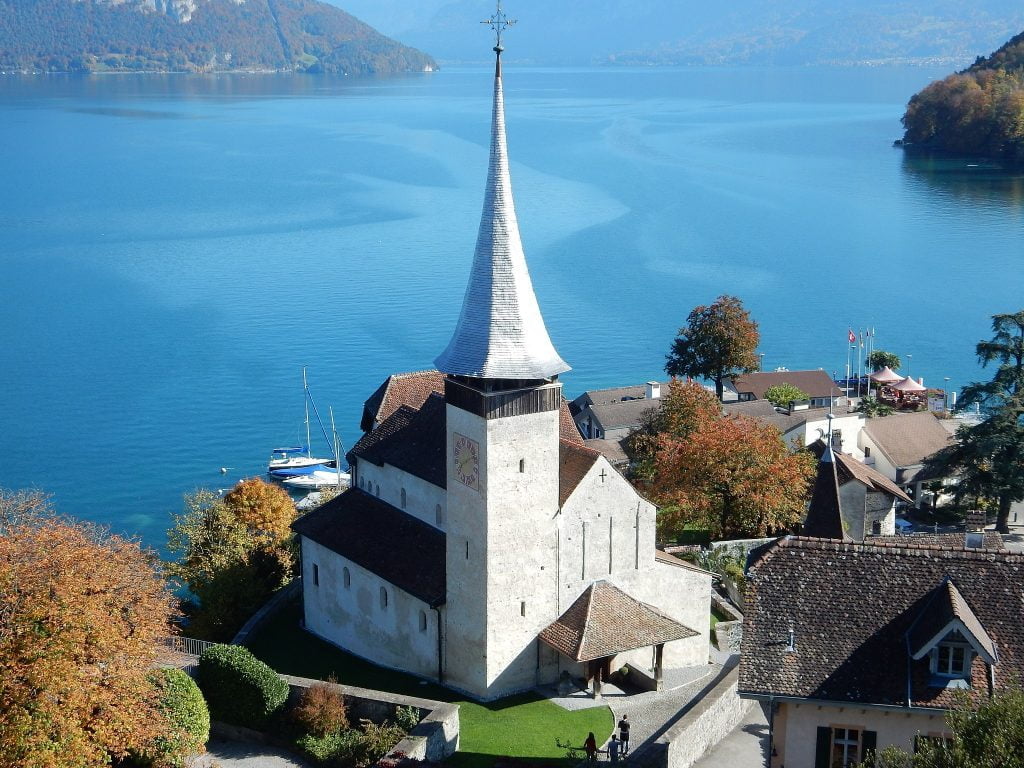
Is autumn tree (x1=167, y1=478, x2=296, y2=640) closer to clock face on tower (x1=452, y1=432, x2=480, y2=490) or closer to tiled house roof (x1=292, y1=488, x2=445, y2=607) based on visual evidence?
tiled house roof (x1=292, y1=488, x2=445, y2=607)

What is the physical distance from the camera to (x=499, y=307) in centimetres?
3609

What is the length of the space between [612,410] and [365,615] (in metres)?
32.0

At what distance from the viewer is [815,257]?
426 ft

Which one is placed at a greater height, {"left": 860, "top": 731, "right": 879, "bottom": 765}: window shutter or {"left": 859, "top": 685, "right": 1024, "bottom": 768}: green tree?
{"left": 859, "top": 685, "right": 1024, "bottom": 768}: green tree

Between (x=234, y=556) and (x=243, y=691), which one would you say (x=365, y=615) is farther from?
(x=234, y=556)

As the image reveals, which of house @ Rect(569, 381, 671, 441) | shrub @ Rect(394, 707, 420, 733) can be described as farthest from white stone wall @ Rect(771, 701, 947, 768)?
house @ Rect(569, 381, 671, 441)

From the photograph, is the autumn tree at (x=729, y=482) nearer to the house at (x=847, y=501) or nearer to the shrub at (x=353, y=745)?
the house at (x=847, y=501)

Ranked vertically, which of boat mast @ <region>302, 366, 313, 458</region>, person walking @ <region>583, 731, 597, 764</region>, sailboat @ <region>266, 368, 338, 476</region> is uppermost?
person walking @ <region>583, 731, 597, 764</region>

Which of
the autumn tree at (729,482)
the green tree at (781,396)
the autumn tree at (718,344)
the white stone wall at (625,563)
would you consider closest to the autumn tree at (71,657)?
the white stone wall at (625,563)

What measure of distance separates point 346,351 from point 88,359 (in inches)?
812

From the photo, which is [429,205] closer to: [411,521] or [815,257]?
[815,257]

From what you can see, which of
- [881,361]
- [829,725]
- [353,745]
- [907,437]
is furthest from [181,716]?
[881,361]

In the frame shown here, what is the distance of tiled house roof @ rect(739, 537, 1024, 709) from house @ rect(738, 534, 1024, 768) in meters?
0.02

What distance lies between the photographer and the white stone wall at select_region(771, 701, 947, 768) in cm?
2636
